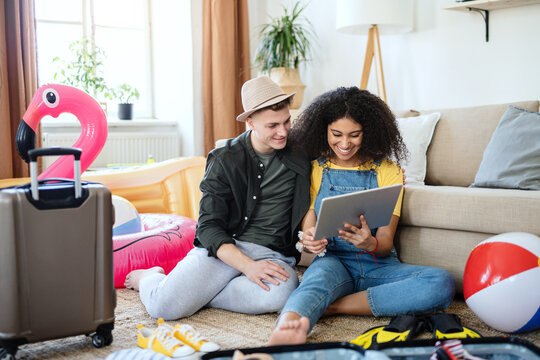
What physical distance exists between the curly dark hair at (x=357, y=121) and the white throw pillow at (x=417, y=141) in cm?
62

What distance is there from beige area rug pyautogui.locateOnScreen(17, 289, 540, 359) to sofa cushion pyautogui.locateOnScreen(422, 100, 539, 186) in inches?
31.0

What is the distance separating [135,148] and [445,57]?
241 cm

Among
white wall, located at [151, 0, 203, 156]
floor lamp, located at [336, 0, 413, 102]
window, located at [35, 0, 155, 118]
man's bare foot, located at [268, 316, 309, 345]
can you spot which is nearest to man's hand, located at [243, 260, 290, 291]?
man's bare foot, located at [268, 316, 309, 345]

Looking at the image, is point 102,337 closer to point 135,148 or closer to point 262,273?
point 262,273

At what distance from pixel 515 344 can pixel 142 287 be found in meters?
1.21

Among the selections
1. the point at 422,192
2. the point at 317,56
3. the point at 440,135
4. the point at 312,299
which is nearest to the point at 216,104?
the point at 317,56

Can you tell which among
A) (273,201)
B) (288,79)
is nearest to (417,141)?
(273,201)

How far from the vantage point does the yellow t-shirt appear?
1.90 meters

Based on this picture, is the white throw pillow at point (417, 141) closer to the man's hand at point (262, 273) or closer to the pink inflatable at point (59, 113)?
the man's hand at point (262, 273)

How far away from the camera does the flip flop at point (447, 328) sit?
151cm

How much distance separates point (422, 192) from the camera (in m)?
2.07

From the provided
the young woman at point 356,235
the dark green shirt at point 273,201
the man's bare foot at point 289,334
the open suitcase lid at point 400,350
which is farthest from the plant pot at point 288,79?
the open suitcase lid at point 400,350

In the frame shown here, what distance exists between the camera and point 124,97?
14.5 feet

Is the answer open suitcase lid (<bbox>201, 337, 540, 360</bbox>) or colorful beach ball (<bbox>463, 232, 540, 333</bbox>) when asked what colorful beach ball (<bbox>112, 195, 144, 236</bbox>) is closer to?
open suitcase lid (<bbox>201, 337, 540, 360</bbox>)
